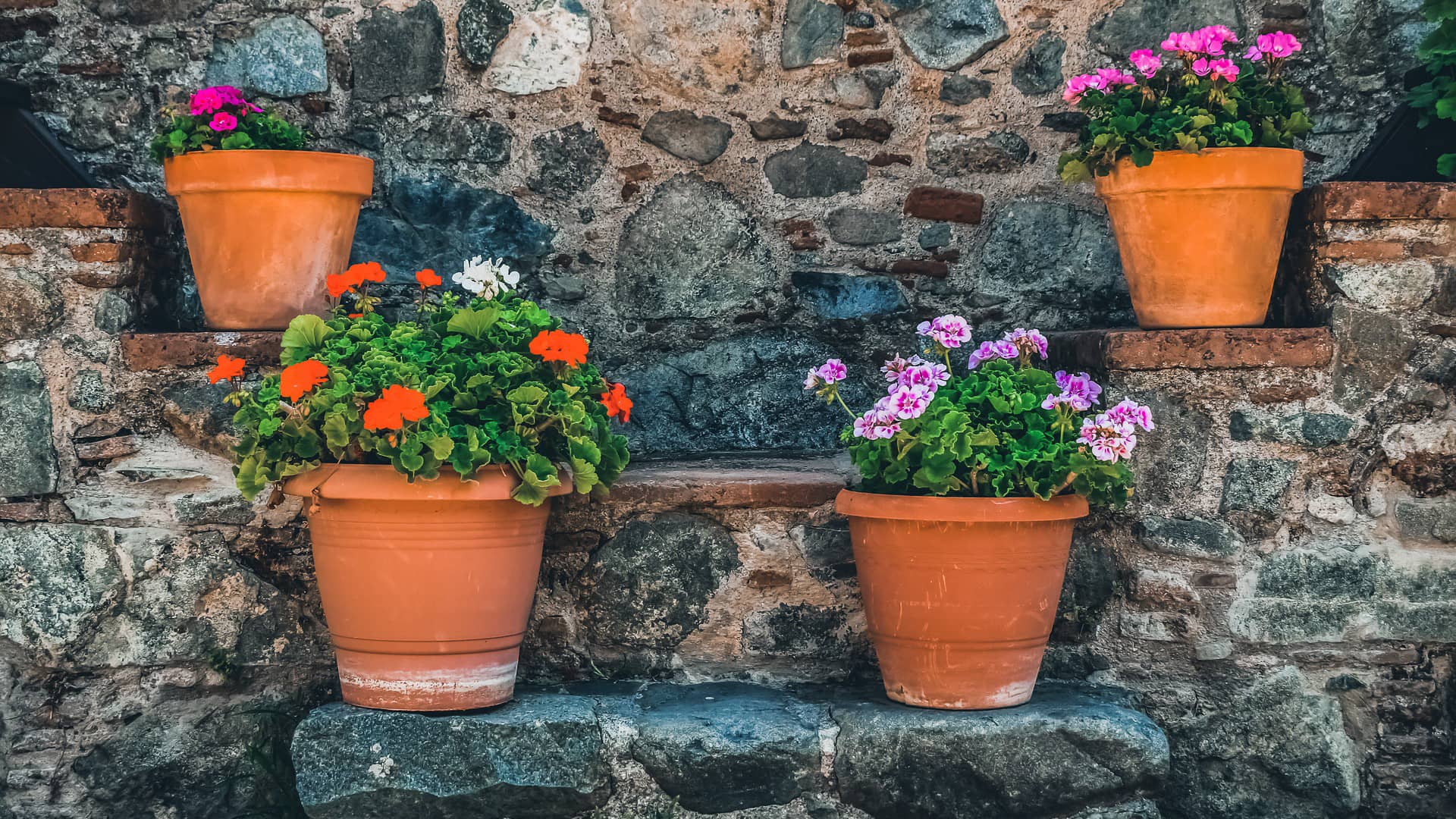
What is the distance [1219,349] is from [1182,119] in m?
0.44

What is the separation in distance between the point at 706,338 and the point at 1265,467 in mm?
1281

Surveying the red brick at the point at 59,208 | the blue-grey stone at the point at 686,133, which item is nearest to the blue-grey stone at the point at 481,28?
the blue-grey stone at the point at 686,133

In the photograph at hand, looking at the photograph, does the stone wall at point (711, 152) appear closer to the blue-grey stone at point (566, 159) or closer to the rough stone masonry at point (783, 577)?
the blue-grey stone at point (566, 159)

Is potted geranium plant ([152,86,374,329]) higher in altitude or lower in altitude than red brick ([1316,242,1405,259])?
lower

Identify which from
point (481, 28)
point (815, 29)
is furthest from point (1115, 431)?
point (481, 28)

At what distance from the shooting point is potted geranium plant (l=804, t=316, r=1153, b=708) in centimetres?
225

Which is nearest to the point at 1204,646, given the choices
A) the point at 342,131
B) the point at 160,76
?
the point at 342,131

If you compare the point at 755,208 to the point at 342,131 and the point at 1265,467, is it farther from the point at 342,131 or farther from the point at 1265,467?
the point at 1265,467

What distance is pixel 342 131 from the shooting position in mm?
3074

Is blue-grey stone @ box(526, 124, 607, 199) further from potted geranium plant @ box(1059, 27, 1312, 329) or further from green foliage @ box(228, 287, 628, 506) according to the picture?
potted geranium plant @ box(1059, 27, 1312, 329)

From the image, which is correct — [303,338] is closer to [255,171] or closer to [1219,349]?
[255,171]

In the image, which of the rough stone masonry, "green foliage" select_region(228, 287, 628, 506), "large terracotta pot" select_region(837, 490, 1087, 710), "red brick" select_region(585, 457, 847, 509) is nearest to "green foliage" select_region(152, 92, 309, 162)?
the rough stone masonry

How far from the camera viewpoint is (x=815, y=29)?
10.1ft

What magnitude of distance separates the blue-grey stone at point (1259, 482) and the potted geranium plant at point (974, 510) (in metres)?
0.25
